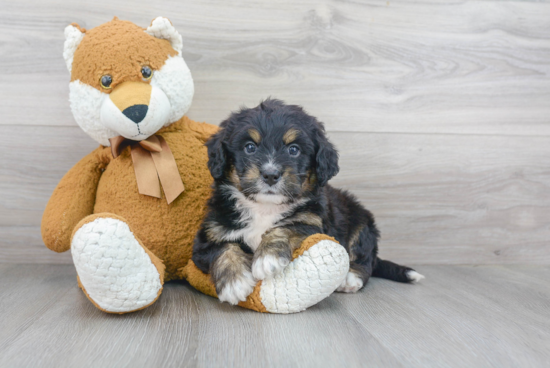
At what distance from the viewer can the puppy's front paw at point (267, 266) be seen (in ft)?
5.18

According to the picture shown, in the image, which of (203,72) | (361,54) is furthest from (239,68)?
(361,54)

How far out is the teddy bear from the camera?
1633 millimetres

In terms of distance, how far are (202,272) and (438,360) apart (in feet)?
3.27

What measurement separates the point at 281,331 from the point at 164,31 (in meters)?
1.41

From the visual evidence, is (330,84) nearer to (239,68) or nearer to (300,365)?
(239,68)

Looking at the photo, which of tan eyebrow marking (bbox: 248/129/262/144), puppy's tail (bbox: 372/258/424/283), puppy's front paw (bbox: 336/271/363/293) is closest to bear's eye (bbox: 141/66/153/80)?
tan eyebrow marking (bbox: 248/129/262/144)

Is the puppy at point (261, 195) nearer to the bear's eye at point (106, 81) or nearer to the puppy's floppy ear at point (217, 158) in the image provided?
the puppy's floppy ear at point (217, 158)

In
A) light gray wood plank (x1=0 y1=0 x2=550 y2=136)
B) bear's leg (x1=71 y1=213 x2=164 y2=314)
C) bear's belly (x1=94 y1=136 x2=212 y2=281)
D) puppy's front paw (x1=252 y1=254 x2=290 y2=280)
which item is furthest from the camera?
light gray wood plank (x1=0 y1=0 x2=550 y2=136)

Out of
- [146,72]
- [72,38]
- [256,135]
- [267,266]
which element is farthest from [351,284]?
[72,38]

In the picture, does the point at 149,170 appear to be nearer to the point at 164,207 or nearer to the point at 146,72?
the point at 164,207

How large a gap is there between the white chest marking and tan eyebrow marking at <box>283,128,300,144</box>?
0.28 m

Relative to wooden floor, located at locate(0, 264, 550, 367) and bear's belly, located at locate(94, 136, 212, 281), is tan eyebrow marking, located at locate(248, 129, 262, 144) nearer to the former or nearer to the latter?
bear's belly, located at locate(94, 136, 212, 281)

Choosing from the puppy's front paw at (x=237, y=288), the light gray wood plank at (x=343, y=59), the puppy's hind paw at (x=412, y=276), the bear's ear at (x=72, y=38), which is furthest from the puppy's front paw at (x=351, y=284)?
the bear's ear at (x=72, y=38)

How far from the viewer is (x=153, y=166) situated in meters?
1.96
